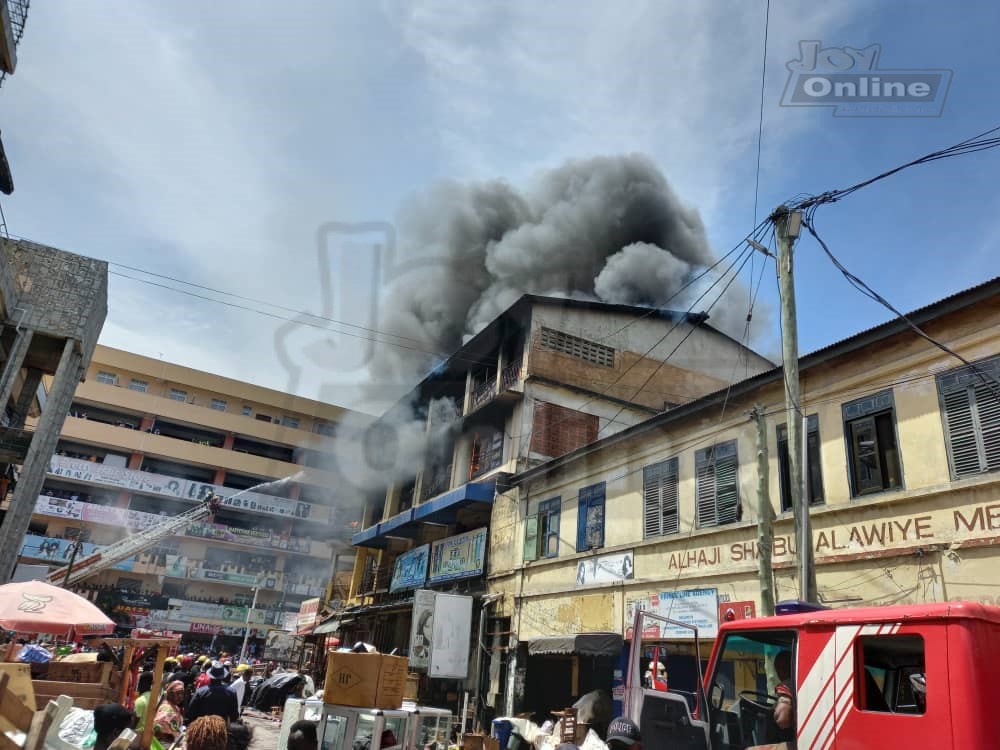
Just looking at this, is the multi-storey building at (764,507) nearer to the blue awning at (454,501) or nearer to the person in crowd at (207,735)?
the blue awning at (454,501)

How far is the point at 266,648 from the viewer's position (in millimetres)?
41969

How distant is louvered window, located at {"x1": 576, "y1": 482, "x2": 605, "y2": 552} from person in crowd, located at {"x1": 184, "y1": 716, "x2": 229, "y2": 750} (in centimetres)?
1234

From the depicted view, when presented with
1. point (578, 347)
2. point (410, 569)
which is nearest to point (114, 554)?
point (410, 569)

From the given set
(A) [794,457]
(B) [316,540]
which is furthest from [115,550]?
(A) [794,457]

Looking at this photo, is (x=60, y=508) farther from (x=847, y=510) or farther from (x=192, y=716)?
(x=847, y=510)

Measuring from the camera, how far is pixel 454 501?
2038cm

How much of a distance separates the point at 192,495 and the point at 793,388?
47.5 metres

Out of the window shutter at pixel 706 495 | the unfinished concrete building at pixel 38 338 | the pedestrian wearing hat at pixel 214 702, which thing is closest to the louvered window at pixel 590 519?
the window shutter at pixel 706 495

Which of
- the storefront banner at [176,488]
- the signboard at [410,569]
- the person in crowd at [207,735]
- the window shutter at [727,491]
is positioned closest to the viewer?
the person in crowd at [207,735]

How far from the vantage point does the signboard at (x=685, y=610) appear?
471 inches

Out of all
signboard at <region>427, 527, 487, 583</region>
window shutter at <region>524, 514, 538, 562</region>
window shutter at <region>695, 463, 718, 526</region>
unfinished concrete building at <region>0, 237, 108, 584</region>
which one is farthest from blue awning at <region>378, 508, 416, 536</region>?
window shutter at <region>695, 463, 718, 526</region>

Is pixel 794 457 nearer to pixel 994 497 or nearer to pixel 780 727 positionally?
pixel 994 497

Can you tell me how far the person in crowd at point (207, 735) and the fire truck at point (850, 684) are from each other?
3633mm

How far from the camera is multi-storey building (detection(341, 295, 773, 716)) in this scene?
66.3 ft
